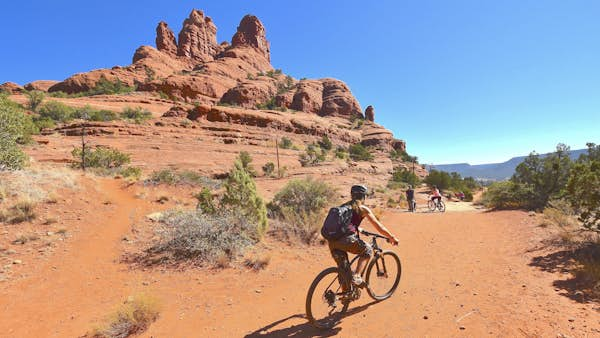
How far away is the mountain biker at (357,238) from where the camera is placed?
3611 millimetres

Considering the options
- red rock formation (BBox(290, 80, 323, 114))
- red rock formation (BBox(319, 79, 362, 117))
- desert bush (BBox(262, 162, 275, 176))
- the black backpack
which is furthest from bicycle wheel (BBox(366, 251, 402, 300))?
red rock formation (BBox(319, 79, 362, 117))

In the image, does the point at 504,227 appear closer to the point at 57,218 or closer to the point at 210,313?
the point at 210,313

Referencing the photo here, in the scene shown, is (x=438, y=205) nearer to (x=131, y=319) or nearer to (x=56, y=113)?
(x=131, y=319)

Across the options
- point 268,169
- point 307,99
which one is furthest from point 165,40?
point 268,169

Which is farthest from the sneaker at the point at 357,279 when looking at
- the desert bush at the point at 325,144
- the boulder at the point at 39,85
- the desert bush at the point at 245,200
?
the boulder at the point at 39,85

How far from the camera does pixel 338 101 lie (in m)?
79.6

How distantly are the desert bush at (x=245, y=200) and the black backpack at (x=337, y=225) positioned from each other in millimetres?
4390

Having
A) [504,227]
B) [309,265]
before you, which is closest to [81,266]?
[309,265]

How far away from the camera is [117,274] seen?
5.79 metres

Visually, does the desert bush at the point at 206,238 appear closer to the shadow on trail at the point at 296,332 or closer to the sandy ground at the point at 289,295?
the sandy ground at the point at 289,295

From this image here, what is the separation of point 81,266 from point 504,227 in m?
13.4

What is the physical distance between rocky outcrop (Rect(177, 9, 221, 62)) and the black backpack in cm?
10317

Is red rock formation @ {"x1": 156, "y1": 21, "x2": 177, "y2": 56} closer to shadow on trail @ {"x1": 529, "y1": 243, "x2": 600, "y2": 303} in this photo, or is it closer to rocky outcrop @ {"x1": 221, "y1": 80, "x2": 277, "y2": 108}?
rocky outcrop @ {"x1": 221, "y1": 80, "x2": 277, "y2": 108}

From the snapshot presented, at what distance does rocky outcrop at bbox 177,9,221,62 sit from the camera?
91.6 metres
